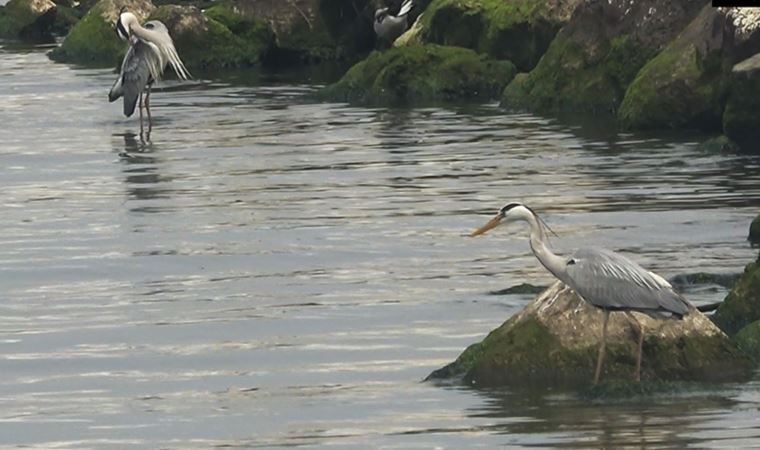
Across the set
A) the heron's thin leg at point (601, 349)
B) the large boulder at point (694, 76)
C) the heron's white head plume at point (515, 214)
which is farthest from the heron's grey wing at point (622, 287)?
the large boulder at point (694, 76)

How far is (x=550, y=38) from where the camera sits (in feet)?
125

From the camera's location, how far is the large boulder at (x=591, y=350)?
15539 millimetres

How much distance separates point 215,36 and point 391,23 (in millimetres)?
4006

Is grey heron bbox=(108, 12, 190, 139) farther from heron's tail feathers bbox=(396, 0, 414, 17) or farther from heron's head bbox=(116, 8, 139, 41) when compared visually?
heron's tail feathers bbox=(396, 0, 414, 17)

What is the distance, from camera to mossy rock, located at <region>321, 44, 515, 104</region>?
3725 centimetres

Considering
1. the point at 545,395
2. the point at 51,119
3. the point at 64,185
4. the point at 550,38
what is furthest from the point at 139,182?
the point at 545,395

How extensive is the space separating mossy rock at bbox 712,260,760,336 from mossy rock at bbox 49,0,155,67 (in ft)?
111

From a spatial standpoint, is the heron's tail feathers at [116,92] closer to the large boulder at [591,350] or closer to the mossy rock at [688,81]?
the mossy rock at [688,81]

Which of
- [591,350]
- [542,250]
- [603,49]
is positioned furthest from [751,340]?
[603,49]

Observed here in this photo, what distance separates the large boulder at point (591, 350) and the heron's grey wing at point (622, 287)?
1.03 ft

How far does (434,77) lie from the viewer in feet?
123

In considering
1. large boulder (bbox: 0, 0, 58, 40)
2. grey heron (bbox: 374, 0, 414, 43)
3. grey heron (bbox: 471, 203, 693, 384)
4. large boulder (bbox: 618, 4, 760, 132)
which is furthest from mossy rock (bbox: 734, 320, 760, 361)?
large boulder (bbox: 0, 0, 58, 40)

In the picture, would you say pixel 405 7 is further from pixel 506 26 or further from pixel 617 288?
pixel 617 288

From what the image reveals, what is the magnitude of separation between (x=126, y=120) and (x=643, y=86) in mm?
9795
